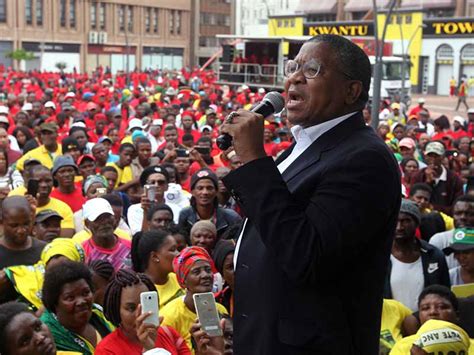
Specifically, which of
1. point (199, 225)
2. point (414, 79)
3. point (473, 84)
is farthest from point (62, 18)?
point (199, 225)

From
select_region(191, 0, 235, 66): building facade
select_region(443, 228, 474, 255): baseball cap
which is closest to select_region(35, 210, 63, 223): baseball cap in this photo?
select_region(443, 228, 474, 255): baseball cap

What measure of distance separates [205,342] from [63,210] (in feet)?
13.9

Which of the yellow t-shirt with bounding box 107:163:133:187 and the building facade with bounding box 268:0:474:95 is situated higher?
the building facade with bounding box 268:0:474:95

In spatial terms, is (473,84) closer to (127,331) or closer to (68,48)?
(68,48)

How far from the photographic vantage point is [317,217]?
2182mm

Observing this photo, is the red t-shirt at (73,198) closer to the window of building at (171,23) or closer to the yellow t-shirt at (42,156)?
the yellow t-shirt at (42,156)

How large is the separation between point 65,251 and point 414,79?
168ft

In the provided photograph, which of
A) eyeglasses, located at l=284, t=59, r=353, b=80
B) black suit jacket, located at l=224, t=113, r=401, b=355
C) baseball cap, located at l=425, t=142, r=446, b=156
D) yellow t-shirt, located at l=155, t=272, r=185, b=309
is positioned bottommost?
yellow t-shirt, located at l=155, t=272, r=185, b=309

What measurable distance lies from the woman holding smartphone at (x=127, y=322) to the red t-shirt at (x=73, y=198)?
380cm

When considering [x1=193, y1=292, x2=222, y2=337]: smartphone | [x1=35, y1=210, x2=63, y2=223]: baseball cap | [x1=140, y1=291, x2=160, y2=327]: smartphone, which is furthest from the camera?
[x1=35, y1=210, x2=63, y2=223]: baseball cap

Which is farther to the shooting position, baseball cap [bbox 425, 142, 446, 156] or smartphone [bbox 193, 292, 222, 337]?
baseball cap [bbox 425, 142, 446, 156]

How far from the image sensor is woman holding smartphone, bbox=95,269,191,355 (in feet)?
13.0

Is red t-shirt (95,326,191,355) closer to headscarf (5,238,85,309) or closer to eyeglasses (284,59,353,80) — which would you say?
headscarf (5,238,85,309)

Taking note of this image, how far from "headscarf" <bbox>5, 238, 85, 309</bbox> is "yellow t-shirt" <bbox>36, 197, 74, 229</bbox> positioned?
200 centimetres
